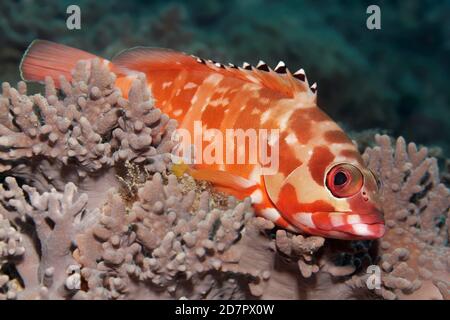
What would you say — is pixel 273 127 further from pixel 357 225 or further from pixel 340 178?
pixel 357 225
